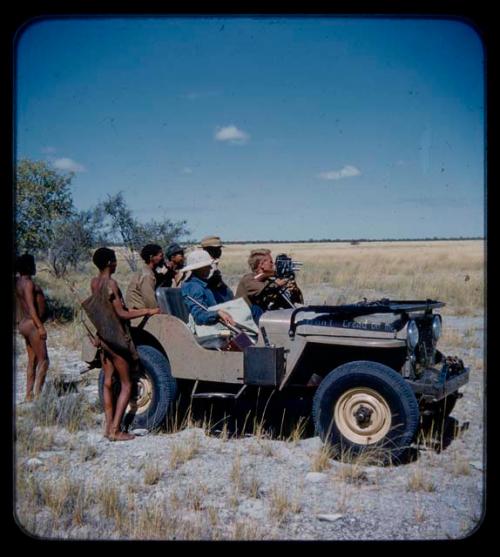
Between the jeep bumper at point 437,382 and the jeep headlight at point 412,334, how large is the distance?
0.98 feet

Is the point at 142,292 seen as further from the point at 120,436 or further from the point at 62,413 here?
the point at 120,436

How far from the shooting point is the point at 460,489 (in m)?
5.21

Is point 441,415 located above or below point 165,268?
below

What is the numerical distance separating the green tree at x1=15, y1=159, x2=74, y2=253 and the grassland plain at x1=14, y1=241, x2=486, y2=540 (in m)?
7.84

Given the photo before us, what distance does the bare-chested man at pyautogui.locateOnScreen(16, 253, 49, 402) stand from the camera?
755cm

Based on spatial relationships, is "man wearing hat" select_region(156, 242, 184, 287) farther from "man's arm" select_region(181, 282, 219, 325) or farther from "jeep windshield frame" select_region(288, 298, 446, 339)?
"jeep windshield frame" select_region(288, 298, 446, 339)

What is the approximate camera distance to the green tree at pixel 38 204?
14.6m

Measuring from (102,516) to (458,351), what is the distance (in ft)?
24.7

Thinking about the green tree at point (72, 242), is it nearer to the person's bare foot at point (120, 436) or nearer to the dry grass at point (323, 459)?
the person's bare foot at point (120, 436)

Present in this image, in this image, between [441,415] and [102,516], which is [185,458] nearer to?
[102,516]

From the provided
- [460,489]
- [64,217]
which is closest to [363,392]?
[460,489]

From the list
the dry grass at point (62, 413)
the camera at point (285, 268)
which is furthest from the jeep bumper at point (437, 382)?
the dry grass at point (62, 413)

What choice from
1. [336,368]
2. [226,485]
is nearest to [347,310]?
[336,368]

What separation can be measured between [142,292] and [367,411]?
2.93 meters
